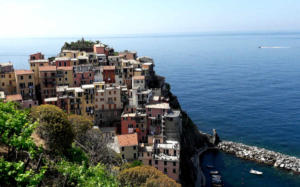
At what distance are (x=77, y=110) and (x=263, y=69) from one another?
152m

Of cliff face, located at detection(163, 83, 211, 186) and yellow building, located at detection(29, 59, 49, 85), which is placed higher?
yellow building, located at detection(29, 59, 49, 85)

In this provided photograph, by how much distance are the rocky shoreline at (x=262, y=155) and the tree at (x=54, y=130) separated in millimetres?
54549

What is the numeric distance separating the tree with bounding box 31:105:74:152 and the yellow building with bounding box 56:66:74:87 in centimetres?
2727

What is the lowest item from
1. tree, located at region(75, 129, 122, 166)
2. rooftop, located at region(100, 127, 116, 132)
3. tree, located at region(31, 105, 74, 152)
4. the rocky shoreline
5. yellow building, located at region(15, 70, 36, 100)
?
the rocky shoreline

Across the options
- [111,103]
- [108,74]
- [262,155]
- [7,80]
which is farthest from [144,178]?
[262,155]

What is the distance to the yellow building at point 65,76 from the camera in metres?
68.0

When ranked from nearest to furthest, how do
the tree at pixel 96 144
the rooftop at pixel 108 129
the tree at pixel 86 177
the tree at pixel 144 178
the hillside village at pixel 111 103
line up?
the tree at pixel 86 177
the tree at pixel 144 178
the tree at pixel 96 144
the hillside village at pixel 111 103
the rooftop at pixel 108 129

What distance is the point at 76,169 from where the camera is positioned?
894 inches

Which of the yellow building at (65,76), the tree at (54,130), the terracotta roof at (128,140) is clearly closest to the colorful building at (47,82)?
the yellow building at (65,76)

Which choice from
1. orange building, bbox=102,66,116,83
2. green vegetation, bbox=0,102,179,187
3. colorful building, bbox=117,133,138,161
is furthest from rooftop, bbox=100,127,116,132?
orange building, bbox=102,66,116,83

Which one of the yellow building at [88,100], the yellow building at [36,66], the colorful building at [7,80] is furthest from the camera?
the yellow building at [36,66]

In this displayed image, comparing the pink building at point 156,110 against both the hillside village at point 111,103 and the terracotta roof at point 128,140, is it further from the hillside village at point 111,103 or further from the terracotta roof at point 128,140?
the terracotta roof at point 128,140

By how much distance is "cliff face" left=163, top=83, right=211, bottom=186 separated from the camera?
59.6m

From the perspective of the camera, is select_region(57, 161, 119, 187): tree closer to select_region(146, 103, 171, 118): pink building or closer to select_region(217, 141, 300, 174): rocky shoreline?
select_region(146, 103, 171, 118): pink building
